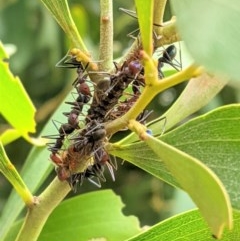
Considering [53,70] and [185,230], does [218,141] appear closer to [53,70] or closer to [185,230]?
[185,230]

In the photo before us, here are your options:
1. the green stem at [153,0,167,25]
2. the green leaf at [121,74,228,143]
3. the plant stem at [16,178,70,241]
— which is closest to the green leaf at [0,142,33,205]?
the plant stem at [16,178,70,241]

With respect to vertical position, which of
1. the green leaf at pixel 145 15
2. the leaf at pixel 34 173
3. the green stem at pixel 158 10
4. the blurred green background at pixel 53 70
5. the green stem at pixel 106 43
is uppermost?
the green leaf at pixel 145 15

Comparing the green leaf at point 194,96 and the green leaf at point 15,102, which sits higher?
the green leaf at point 194,96

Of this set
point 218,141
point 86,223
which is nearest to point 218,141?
point 218,141

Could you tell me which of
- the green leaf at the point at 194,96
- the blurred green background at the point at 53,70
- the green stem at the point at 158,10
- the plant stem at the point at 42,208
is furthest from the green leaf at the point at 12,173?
the blurred green background at the point at 53,70

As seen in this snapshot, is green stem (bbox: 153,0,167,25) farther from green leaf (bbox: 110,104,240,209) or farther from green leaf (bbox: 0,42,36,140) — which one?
green leaf (bbox: 0,42,36,140)

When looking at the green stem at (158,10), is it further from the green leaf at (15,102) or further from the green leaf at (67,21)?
the green leaf at (15,102)
